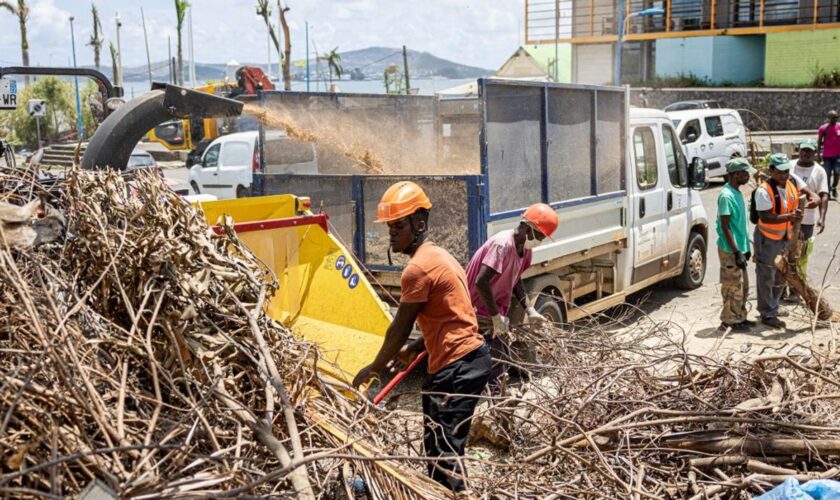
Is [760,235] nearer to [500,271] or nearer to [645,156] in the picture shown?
[645,156]

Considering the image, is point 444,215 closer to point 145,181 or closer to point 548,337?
point 548,337

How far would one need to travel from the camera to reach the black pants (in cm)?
444

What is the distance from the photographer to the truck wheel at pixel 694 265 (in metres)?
10.5

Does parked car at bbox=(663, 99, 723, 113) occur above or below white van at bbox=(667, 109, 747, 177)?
above

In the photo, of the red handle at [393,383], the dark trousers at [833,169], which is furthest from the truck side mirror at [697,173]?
the dark trousers at [833,169]

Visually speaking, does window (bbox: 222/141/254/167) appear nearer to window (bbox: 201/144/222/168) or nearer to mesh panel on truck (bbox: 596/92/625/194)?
window (bbox: 201/144/222/168)

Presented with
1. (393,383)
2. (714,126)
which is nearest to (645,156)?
(393,383)

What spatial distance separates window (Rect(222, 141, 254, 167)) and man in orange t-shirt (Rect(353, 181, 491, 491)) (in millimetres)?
13174

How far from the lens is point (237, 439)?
3.31 metres

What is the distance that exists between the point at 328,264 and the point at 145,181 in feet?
5.95

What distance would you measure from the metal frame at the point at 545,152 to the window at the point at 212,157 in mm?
10990

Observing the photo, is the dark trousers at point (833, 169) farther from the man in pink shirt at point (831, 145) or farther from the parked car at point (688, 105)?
the parked car at point (688, 105)

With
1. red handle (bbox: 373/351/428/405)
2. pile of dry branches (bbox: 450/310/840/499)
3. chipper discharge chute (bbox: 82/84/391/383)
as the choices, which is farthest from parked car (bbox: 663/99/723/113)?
red handle (bbox: 373/351/428/405)

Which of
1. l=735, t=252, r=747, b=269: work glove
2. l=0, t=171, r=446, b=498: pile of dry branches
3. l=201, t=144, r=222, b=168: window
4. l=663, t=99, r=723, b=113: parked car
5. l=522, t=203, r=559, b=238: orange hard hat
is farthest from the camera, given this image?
l=663, t=99, r=723, b=113: parked car
